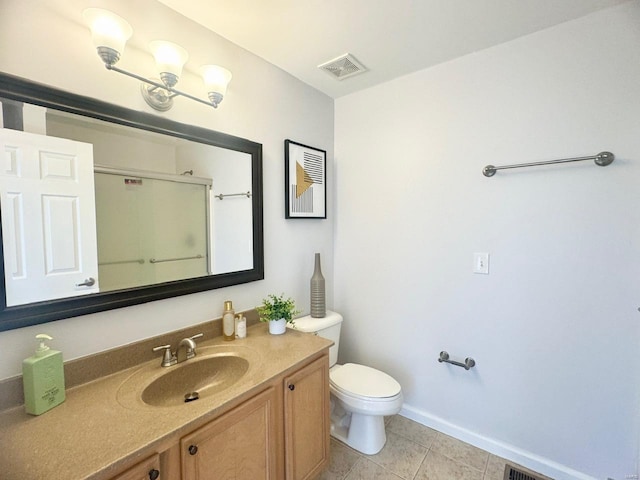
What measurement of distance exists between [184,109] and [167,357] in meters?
1.17

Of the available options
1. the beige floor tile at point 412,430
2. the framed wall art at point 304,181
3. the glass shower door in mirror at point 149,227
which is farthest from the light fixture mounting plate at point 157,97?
the beige floor tile at point 412,430

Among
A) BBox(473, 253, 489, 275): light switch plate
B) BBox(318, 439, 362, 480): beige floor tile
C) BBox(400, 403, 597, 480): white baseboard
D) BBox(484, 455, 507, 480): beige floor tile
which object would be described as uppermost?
BBox(473, 253, 489, 275): light switch plate

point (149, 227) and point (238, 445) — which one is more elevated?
point (149, 227)

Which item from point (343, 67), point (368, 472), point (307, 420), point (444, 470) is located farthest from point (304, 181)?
point (444, 470)

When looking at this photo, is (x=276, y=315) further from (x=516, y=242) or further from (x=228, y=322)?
(x=516, y=242)

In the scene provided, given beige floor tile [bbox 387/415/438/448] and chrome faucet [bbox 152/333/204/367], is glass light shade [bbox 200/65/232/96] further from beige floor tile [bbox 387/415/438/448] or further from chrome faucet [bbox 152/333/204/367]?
beige floor tile [bbox 387/415/438/448]

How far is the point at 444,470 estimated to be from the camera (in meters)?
1.62

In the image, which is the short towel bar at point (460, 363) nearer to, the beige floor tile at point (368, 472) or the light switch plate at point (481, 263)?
the light switch plate at point (481, 263)

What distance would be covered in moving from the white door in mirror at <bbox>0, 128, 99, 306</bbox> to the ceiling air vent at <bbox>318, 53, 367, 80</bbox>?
141 cm

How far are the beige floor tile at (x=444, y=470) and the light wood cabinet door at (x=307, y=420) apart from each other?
1.97 ft

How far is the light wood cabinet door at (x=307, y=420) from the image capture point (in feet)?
4.13

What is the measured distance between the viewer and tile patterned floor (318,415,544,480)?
1.59 m

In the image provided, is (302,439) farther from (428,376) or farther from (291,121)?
(291,121)

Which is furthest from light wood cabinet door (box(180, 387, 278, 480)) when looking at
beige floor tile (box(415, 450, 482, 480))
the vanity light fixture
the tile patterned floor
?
the vanity light fixture
